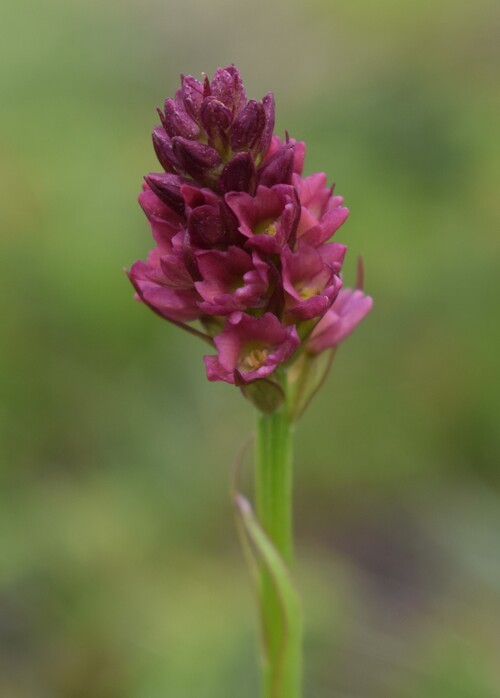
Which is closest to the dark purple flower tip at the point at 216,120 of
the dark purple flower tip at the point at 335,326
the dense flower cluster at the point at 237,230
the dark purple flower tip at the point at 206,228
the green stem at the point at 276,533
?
the dense flower cluster at the point at 237,230

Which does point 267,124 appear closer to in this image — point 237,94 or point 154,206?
point 237,94

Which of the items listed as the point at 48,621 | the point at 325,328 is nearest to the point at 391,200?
the point at 48,621

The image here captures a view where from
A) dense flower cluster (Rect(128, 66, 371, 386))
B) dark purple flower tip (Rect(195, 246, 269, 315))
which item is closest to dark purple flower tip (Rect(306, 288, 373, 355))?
dense flower cluster (Rect(128, 66, 371, 386))

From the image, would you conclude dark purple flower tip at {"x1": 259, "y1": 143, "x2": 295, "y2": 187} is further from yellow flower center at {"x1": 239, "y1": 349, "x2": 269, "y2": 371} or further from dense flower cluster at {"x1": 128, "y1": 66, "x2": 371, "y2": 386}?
yellow flower center at {"x1": 239, "y1": 349, "x2": 269, "y2": 371}

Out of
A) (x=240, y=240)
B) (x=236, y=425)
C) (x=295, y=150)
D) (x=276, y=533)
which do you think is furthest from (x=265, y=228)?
(x=236, y=425)

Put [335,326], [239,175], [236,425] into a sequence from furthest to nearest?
[236,425]
[335,326]
[239,175]

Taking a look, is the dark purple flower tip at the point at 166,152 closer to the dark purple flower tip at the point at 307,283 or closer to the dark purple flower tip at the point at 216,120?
the dark purple flower tip at the point at 216,120
